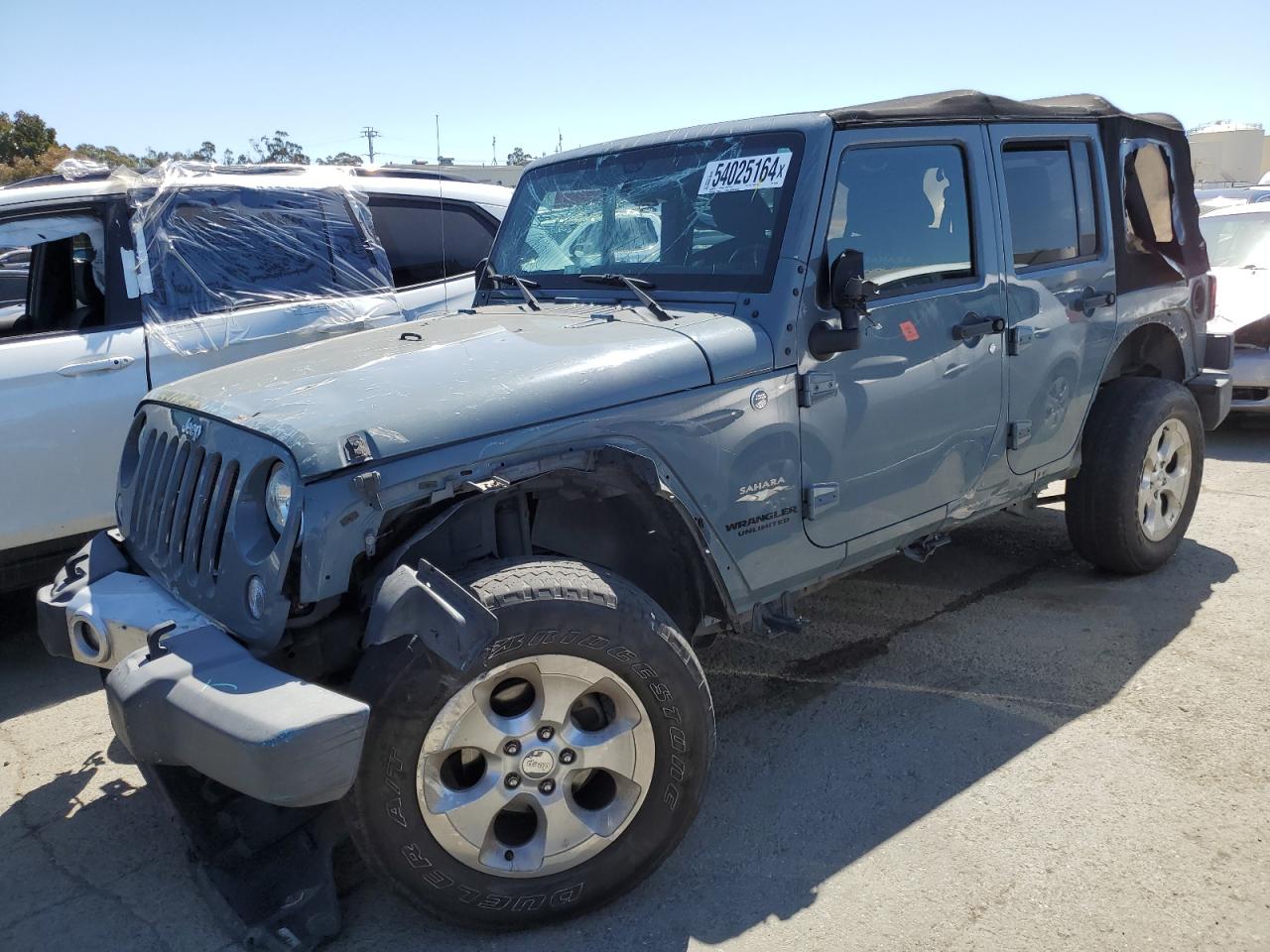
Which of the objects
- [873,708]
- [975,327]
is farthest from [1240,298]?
[873,708]

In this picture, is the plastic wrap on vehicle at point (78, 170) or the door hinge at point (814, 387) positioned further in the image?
the plastic wrap on vehicle at point (78, 170)

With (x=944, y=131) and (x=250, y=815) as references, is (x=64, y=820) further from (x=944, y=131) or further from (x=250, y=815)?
(x=944, y=131)

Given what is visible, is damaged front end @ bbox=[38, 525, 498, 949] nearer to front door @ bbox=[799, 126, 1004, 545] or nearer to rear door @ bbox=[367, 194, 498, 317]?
front door @ bbox=[799, 126, 1004, 545]

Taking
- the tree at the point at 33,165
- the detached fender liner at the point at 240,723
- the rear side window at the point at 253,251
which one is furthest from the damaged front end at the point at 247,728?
the tree at the point at 33,165

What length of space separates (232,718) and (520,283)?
2.18 metres

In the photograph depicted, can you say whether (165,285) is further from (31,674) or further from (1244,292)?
(1244,292)

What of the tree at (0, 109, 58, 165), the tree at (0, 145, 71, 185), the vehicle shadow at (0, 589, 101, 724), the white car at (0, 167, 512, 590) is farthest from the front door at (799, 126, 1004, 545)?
the tree at (0, 109, 58, 165)

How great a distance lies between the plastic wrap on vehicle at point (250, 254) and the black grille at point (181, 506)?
185 centimetres

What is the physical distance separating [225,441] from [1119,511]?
3.80m

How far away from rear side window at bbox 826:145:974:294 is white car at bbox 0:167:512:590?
2854mm

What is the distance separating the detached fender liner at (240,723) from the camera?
2160 mm

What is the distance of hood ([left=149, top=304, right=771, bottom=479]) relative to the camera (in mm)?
2568

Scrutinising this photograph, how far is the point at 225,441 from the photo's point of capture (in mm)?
2768

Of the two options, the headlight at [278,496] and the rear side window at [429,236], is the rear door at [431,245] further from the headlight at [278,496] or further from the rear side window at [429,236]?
the headlight at [278,496]
